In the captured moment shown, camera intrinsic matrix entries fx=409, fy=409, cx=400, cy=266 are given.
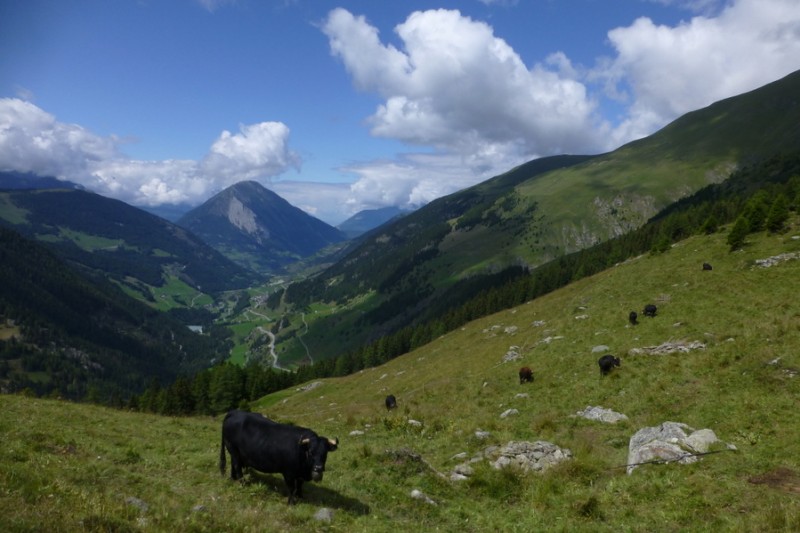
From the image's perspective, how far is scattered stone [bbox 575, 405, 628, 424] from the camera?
68.7 ft

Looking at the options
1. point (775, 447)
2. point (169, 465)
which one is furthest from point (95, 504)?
point (775, 447)

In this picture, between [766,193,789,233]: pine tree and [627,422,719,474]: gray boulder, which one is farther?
[766,193,789,233]: pine tree

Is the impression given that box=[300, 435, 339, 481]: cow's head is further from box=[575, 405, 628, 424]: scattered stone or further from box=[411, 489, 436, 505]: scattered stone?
box=[575, 405, 628, 424]: scattered stone

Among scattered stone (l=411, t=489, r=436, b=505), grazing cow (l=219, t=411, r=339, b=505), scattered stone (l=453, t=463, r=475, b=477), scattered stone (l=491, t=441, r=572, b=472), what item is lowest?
scattered stone (l=453, t=463, r=475, b=477)

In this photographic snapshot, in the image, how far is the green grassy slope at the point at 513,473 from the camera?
10289mm

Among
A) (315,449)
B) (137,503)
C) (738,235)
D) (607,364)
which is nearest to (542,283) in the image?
(738,235)

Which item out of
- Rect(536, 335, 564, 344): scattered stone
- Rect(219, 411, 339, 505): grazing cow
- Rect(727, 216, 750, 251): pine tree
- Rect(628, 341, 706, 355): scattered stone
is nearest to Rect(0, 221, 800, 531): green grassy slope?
Rect(219, 411, 339, 505): grazing cow

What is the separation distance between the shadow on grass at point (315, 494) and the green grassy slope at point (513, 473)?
100mm

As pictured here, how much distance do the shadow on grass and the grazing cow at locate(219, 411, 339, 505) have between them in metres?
0.42

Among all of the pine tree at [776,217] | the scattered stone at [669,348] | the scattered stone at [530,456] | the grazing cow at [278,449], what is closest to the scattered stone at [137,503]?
the grazing cow at [278,449]

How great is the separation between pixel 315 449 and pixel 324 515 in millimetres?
1738

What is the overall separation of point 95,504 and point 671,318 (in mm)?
40745

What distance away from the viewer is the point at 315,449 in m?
12.2

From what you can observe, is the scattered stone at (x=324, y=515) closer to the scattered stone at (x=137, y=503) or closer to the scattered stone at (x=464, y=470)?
the scattered stone at (x=137, y=503)
